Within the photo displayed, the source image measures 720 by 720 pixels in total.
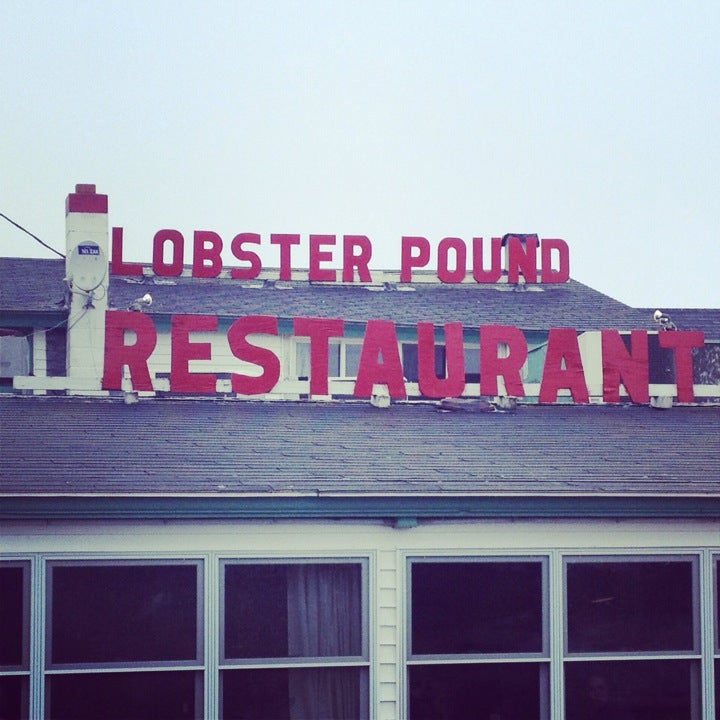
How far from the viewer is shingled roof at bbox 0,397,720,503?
12125 mm

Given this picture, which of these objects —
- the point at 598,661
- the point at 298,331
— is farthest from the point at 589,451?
the point at 298,331

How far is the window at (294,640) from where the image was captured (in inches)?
470

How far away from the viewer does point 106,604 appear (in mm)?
11758

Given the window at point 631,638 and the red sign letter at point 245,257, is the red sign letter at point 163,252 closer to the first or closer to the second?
the red sign letter at point 245,257

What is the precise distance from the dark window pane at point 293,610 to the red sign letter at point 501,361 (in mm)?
5878

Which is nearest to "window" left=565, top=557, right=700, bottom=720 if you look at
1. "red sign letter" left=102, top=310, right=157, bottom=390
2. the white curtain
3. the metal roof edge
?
the metal roof edge

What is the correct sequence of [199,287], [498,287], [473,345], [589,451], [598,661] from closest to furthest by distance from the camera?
[598,661]
[589,451]
[473,345]
[199,287]
[498,287]

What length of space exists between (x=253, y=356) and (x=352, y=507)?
19.5 feet

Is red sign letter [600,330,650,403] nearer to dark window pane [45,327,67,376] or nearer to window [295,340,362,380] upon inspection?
window [295,340,362,380]

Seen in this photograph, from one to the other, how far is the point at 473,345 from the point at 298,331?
8.01 metres

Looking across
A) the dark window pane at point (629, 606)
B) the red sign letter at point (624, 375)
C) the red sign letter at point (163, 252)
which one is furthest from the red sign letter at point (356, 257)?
the dark window pane at point (629, 606)

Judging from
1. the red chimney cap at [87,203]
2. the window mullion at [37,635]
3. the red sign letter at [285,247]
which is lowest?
the window mullion at [37,635]

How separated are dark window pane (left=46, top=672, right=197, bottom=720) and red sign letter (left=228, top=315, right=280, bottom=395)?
5816 mm

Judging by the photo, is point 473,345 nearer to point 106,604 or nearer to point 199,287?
point 199,287
